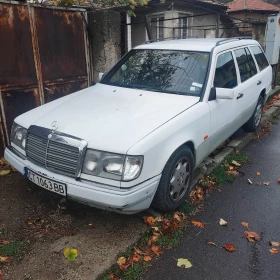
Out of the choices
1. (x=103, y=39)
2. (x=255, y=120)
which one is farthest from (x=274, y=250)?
(x=103, y=39)

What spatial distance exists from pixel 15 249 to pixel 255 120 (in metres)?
4.72

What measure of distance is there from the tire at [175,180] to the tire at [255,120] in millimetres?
2621

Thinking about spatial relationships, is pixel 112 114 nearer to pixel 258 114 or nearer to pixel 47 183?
pixel 47 183

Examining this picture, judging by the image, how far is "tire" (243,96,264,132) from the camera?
5.47 metres

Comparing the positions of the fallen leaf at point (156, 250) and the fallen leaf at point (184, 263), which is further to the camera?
the fallen leaf at point (156, 250)

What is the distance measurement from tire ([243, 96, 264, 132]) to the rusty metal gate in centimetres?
334

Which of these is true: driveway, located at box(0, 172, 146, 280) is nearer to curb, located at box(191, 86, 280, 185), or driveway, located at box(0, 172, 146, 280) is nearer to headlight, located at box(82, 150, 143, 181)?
headlight, located at box(82, 150, 143, 181)

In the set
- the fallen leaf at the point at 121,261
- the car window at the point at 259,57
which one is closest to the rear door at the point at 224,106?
the car window at the point at 259,57

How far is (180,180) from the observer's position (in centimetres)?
324

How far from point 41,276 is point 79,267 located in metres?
0.31

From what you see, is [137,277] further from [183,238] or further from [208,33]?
[208,33]

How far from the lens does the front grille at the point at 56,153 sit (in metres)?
2.62

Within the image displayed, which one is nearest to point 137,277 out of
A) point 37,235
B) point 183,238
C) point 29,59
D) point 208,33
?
point 183,238

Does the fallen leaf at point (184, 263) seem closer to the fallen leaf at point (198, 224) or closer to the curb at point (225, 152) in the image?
the fallen leaf at point (198, 224)
